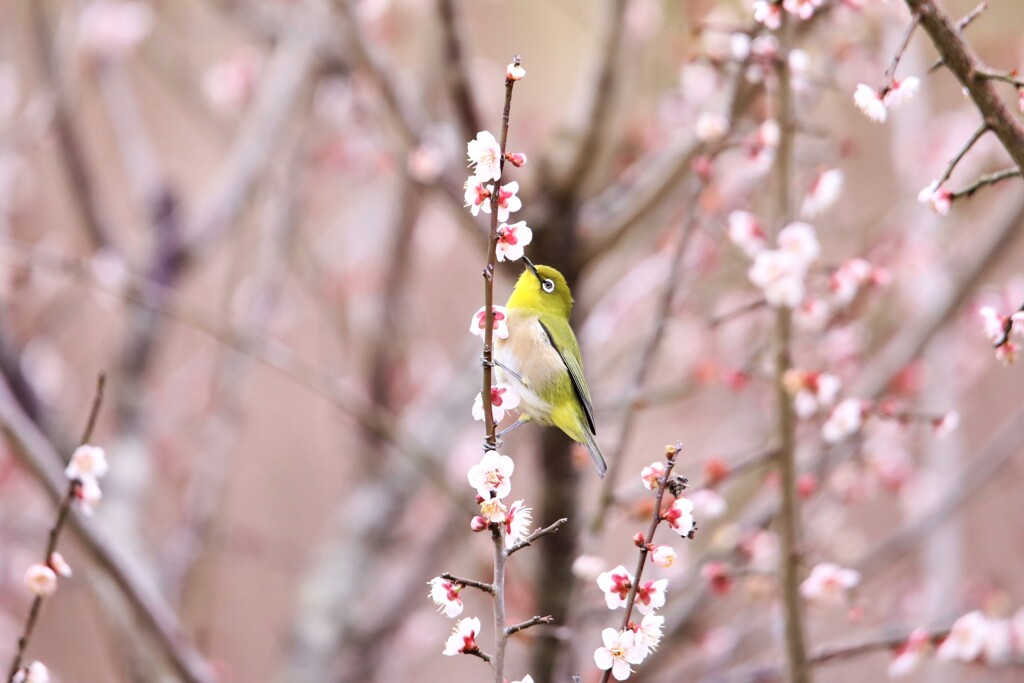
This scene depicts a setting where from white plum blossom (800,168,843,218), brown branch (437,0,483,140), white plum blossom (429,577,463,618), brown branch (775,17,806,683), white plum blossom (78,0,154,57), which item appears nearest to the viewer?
white plum blossom (429,577,463,618)

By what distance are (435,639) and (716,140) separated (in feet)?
9.71

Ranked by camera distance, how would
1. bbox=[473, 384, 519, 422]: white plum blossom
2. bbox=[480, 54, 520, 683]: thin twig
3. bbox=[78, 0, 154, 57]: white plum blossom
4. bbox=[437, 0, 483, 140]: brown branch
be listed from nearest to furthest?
bbox=[480, 54, 520, 683]: thin twig < bbox=[473, 384, 519, 422]: white plum blossom < bbox=[437, 0, 483, 140]: brown branch < bbox=[78, 0, 154, 57]: white plum blossom

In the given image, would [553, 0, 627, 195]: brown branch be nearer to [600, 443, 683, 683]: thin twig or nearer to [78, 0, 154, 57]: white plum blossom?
[600, 443, 683, 683]: thin twig

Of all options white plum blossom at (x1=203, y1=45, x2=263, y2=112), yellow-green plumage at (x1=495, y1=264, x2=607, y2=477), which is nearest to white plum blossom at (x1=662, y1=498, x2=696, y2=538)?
yellow-green plumage at (x1=495, y1=264, x2=607, y2=477)

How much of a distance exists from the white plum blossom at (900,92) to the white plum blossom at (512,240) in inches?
19.7

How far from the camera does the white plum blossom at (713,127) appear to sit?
1.91 m

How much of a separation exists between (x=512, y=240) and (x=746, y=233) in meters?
1.03

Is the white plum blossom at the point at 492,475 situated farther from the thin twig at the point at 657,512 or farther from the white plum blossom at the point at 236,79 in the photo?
the white plum blossom at the point at 236,79

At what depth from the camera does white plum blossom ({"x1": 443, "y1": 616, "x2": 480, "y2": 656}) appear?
1107 mm

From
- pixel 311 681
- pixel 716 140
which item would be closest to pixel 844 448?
pixel 716 140

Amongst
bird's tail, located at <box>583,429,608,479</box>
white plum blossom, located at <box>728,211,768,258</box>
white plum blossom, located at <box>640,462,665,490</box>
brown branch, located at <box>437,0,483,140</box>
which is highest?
brown branch, located at <box>437,0,483,140</box>

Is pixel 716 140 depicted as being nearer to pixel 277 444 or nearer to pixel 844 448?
pixel 844 448

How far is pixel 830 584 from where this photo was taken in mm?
1939

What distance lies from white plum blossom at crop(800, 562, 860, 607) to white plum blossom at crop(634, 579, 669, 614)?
88cm
